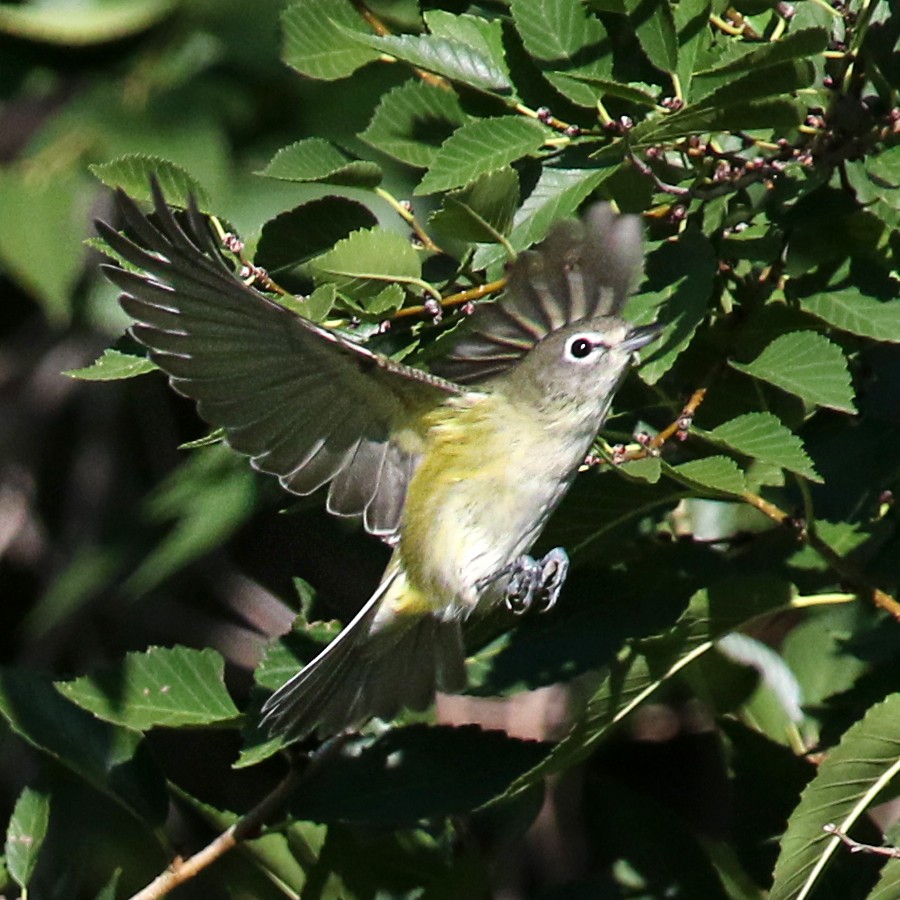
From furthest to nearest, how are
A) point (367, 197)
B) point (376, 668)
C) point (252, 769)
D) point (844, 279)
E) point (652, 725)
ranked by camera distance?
1. point (652, 725)
2. point (252, 769)
3. point (376, 668)
4. point (367, 197)
5. point (844, 279)

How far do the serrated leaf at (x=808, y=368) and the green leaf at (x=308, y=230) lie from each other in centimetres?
45

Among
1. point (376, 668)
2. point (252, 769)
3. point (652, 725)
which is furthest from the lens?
point (652, 725)

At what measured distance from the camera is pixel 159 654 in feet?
6.93

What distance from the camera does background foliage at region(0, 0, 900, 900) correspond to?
1.67 m

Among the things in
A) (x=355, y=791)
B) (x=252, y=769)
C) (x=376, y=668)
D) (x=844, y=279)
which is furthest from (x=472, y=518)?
(x=252, y=769)

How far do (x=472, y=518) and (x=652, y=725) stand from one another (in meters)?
1.73

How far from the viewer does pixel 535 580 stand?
1.96 meters

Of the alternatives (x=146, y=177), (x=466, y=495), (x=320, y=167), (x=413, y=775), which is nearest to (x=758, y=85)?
(x=320, y=167)

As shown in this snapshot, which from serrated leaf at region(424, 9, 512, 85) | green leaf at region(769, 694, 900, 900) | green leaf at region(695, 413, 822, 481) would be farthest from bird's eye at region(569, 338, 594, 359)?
green leaf at region(769, 694, 900, 900)

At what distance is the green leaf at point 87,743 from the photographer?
86.3 inches

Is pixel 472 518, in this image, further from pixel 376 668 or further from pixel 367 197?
pixel 367 197

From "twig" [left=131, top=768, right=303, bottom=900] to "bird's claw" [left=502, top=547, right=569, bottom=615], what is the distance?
0.38 m

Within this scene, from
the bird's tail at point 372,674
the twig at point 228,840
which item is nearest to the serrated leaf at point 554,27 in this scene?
the bird's tail at point 372,674

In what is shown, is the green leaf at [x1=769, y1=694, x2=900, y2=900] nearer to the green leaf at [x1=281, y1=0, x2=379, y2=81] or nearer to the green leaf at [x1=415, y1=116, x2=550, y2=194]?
the green leaf at [x1=415, y1=116, x2=550, y2=194]
